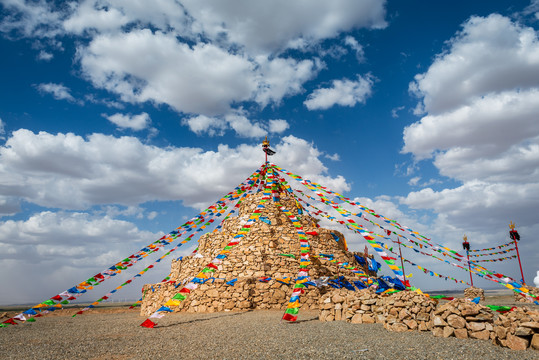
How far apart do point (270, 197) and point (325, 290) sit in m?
7.70

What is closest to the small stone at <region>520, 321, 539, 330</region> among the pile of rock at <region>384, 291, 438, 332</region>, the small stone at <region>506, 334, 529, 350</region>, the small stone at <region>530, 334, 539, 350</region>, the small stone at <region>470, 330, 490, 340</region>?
the small stone at <region>530, 334, 539, 350</region>

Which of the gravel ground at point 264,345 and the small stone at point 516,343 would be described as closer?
the gravel ground at point 264,345

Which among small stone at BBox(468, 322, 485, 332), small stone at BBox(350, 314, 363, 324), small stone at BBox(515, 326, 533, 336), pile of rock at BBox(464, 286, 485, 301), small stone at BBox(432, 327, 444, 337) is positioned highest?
small stone at BBox(515, 326, 533, 336)

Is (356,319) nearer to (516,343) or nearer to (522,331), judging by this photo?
(516,343)

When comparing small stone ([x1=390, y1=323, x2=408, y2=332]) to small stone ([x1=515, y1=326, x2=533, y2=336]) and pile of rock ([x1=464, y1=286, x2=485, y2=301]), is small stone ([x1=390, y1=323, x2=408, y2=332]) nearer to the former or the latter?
small stone ([x1=515, y1=326, x2=533, y2=336])

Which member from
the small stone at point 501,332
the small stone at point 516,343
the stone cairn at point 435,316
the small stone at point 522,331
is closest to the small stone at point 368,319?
the stone cairn at point 435,316

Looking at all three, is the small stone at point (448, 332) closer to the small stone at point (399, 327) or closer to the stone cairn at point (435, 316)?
the stone cairn at point (435, 316)

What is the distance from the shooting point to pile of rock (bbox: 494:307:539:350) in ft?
23.3

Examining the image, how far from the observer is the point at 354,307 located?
481 inches

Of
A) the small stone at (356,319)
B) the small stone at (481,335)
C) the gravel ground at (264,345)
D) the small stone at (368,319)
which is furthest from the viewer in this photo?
the small stone at (356,319)

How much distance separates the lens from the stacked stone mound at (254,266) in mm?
17047

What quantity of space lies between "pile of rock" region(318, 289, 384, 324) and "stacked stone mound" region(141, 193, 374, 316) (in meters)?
3.94

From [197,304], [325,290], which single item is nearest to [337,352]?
[325,290]

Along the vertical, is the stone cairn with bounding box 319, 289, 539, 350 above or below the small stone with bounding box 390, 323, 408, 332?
above
